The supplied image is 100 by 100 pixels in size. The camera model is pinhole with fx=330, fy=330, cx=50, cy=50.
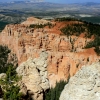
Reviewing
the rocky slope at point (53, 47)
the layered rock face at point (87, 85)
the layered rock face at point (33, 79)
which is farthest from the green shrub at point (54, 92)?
the layered rock face at point (87, 85)

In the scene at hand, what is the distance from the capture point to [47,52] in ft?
185

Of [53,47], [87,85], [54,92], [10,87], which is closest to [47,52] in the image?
[53,47]

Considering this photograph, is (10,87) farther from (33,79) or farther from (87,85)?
(33,79)

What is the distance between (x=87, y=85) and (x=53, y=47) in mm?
33358

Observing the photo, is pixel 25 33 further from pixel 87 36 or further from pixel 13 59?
pixel 87 36

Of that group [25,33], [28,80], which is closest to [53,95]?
[28,80]

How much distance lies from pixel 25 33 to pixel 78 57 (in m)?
22.9

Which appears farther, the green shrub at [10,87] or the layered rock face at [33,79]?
the layered rock face at [33,79]

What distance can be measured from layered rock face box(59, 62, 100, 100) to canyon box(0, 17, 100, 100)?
10145 millimetres

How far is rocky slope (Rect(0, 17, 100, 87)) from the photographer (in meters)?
51.5

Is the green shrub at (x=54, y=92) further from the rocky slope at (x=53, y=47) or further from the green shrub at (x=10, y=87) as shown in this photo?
the green shrub at (x=10, y=87)

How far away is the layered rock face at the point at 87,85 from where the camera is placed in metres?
31.3

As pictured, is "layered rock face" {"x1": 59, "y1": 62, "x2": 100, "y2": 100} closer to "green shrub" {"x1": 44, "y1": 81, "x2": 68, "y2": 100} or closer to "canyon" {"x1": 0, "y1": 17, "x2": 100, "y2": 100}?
"canyon" {"x1": 0, "y1": 17, "x2": 100, "y2": 100}

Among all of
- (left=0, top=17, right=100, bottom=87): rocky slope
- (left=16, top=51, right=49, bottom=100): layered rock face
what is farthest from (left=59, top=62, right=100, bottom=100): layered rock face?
(left=0, top=17, right=100, bottom=87): rocky slope
